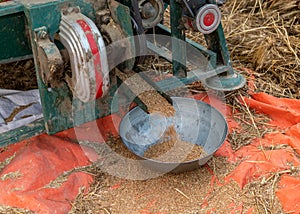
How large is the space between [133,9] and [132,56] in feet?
0.90

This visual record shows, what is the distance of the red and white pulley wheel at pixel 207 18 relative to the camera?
276 cm

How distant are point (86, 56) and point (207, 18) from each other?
87 cm

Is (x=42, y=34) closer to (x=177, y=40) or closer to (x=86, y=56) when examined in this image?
(x=86, y=56)

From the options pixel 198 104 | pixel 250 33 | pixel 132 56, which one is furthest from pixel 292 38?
pixel 132 56

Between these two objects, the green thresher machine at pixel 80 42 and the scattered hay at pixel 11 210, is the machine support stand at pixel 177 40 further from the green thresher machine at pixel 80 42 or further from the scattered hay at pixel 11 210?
the scattered hay at pixel 11 210

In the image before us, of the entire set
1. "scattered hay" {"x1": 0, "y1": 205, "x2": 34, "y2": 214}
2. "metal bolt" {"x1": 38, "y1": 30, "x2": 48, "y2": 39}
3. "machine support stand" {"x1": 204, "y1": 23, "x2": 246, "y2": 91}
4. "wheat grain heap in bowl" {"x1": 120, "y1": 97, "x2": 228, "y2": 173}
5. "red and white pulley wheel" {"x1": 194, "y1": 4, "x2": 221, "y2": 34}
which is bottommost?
"scattered hay" {"x1": 0, "y1": 205, "x2": 34, "y2": 214}

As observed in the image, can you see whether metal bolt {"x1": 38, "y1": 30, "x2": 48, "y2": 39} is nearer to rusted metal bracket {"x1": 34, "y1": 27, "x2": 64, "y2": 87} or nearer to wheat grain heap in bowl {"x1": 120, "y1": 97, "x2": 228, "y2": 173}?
rusted metal bracket {"x1": 34, "y1": 27, "x2": 64, "y2": 87}

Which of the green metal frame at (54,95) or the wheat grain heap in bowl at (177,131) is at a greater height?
the green metal frame at (54,95)

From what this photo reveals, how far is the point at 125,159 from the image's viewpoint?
108 inches

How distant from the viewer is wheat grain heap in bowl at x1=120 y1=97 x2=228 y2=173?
275cm

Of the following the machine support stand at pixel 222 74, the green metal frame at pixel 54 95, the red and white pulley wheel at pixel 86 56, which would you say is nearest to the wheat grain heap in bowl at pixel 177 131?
the green metal frame at pixel 54 95

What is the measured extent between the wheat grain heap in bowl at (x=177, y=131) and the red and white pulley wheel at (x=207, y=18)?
16.6 inches

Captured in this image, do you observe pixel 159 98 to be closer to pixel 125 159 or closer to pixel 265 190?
pixel 125 159

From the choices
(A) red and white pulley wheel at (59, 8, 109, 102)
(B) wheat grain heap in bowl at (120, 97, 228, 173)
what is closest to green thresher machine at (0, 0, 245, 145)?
(A) red and white pulley wheel at (59, 8, 109, 102)
